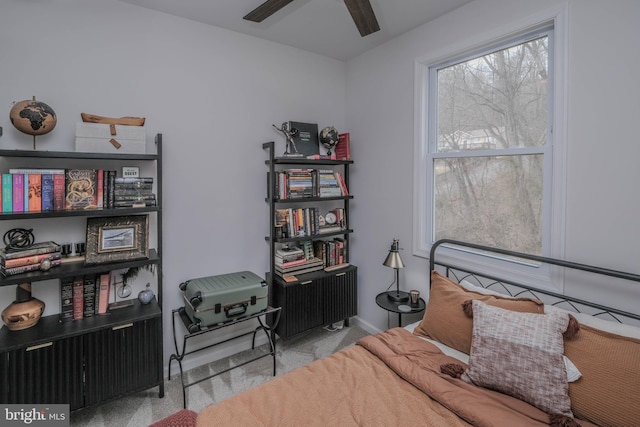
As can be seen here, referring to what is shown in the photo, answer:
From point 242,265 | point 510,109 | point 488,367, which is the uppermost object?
point 510,109

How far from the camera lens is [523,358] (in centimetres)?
139

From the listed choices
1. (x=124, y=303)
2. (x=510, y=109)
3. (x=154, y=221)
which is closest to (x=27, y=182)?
(x=154, y=221)

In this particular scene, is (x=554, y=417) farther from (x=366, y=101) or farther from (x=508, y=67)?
(x=366, y=101)

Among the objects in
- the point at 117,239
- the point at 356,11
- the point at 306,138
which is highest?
the point at 356,11

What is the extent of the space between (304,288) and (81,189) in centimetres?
174

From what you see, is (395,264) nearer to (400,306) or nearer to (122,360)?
(400,306)

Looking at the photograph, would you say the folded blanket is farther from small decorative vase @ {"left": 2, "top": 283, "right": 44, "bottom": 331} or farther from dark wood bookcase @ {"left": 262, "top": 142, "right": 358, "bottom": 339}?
small decorative vase @ {"left": 2, "top": 283, "right": 44, "bottom": 331}

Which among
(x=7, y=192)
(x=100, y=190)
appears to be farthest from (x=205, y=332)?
(x=7, y=192)

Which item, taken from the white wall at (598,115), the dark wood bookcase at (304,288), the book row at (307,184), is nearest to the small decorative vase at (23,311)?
the dark wood bookcase at (304,288)

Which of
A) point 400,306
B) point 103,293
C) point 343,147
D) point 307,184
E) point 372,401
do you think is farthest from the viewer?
point 343,147

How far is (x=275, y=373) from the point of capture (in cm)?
240

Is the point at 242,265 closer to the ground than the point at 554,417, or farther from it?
farther from it

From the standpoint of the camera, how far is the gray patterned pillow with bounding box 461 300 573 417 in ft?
4.34

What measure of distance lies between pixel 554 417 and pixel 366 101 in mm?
2658
